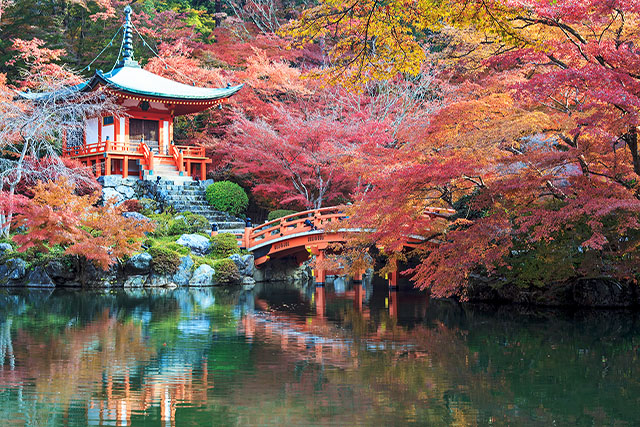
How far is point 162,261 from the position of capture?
17281 millimetres

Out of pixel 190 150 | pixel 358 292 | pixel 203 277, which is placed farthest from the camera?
pixel 190 150

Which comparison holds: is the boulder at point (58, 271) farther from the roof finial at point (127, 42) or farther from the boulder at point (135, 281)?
the roof finial at point (127, 42)

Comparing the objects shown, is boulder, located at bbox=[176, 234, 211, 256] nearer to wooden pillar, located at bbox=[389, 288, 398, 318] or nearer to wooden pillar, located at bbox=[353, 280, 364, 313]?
wooden pillar, located at bbox=[353, 280, 364, 313]

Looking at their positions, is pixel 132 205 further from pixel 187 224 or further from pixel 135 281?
pixel 135 281

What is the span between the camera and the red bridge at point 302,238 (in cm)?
1714

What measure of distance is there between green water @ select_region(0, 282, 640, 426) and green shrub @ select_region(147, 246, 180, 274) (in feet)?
11.5

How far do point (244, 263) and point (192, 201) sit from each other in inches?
173

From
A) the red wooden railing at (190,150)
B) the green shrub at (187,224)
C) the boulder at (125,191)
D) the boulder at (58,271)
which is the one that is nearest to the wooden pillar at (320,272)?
the green shrub at (187,224)

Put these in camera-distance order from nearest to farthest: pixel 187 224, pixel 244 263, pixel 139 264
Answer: pixel 139 264 → pixel 244 263 → pixel 187 224

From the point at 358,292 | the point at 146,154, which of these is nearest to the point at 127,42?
the point at 146,154

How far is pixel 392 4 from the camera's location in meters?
6.56

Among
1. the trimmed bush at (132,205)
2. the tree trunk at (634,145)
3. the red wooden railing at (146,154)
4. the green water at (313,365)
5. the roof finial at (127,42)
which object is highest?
the roof finial at (127,42)

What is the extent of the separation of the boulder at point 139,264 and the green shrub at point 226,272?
1.72 metres

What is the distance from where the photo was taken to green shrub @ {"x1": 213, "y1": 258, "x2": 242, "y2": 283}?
699 inches
